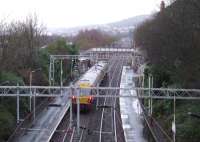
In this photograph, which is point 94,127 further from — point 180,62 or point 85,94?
point 180,62

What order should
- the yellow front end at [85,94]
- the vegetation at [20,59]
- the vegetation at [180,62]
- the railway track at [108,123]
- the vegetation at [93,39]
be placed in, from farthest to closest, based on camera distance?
the vegetation at [93,39]
the yellow front end at [85,94]
the vegetation at [20,59]
the railway track at [108,123]
the vegetation at [180,62]

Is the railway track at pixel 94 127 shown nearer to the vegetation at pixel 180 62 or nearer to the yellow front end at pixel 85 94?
the yellow front end at pixel 85 94

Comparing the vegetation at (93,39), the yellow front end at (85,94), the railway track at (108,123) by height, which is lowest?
the railway track at (108,123)

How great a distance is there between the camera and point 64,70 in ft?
195

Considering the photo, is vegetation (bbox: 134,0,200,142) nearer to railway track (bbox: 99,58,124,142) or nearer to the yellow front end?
railway track (bbox: 99,58,124,142)

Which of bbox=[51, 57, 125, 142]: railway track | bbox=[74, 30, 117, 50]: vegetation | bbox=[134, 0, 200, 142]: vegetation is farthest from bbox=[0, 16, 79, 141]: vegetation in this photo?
bbox=[74, 30, 117, 50]: vegetation

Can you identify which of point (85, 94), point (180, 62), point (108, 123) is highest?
point (180, 62)

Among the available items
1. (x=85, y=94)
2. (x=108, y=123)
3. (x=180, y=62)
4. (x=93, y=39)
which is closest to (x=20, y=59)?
(x=85, y=94)

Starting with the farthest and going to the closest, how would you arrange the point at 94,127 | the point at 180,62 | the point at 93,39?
1. the point at 93,39
2. the point at 180,62
3. the point at 94,127

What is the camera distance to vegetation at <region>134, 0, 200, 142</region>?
96.5 feet

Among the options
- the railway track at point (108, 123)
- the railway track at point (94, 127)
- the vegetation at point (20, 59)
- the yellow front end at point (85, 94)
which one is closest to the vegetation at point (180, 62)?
the railway track at point (108, 123)

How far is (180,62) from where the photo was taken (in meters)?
37.2

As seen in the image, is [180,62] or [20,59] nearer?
[180,62]

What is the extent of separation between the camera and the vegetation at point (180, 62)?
29.4m
